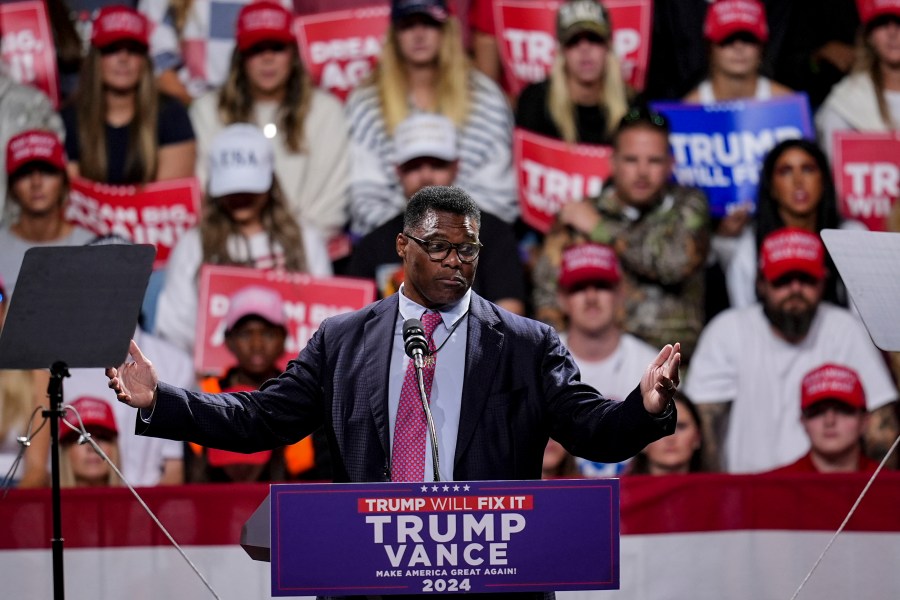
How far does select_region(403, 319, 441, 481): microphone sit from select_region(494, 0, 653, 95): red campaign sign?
409 centimetres

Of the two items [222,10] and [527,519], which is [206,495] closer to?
[527,519]

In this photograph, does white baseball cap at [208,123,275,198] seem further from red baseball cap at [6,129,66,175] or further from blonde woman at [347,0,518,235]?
red baseball cap at [6,129,66,175]

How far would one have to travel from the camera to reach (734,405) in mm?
6211

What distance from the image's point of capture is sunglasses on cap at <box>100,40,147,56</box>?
22.0 feet

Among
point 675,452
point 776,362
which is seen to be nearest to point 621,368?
point 675,452

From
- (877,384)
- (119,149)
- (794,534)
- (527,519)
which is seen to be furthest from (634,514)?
(119,149)

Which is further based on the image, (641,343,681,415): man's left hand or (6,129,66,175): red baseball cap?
(6,129,66,175): red baseball cap

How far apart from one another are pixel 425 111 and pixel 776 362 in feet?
6.46

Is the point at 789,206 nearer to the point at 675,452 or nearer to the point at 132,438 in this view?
the point at 675,452

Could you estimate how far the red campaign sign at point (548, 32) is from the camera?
6914mm

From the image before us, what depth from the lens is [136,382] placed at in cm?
313

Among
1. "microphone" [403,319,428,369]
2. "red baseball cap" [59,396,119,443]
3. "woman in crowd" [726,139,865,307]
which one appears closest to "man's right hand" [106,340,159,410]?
"microphone" [403,319,428,369]

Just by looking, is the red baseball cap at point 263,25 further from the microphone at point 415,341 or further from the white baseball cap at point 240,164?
the microphone at point 415,341

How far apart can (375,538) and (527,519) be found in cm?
31
